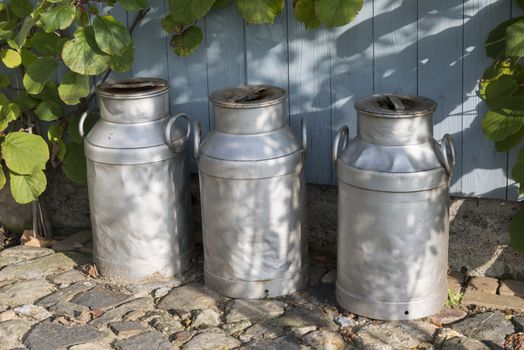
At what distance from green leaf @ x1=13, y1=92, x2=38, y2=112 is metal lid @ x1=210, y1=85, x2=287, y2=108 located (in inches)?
41.6

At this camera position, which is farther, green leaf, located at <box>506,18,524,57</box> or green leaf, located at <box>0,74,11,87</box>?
green leaf, located at <box>0,74,11,87</box>

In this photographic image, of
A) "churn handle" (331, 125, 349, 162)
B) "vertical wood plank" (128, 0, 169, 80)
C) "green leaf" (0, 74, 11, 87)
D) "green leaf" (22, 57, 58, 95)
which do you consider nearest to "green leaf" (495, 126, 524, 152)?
"churn handle" (331, 125, 349, 162)

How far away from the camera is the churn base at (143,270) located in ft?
14.0

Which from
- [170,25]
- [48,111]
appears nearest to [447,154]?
[170,25]

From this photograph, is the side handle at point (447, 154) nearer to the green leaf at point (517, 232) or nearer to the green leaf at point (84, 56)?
the green leaf at point (517, 232)

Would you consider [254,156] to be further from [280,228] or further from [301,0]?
[301,0]

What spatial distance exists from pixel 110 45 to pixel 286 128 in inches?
34.2

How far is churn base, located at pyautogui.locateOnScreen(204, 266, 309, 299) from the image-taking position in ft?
13.3

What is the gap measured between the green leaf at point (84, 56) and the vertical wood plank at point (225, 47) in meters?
0.54

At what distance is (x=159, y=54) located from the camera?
14.8 feet

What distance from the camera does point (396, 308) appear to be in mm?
3773

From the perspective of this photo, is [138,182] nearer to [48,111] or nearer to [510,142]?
[48,111]

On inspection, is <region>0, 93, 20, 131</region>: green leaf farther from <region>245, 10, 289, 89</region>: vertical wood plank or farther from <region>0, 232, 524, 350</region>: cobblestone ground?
<region>245, 10, 289, 89</region>: vertical wood plank

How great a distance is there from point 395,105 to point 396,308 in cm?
85
